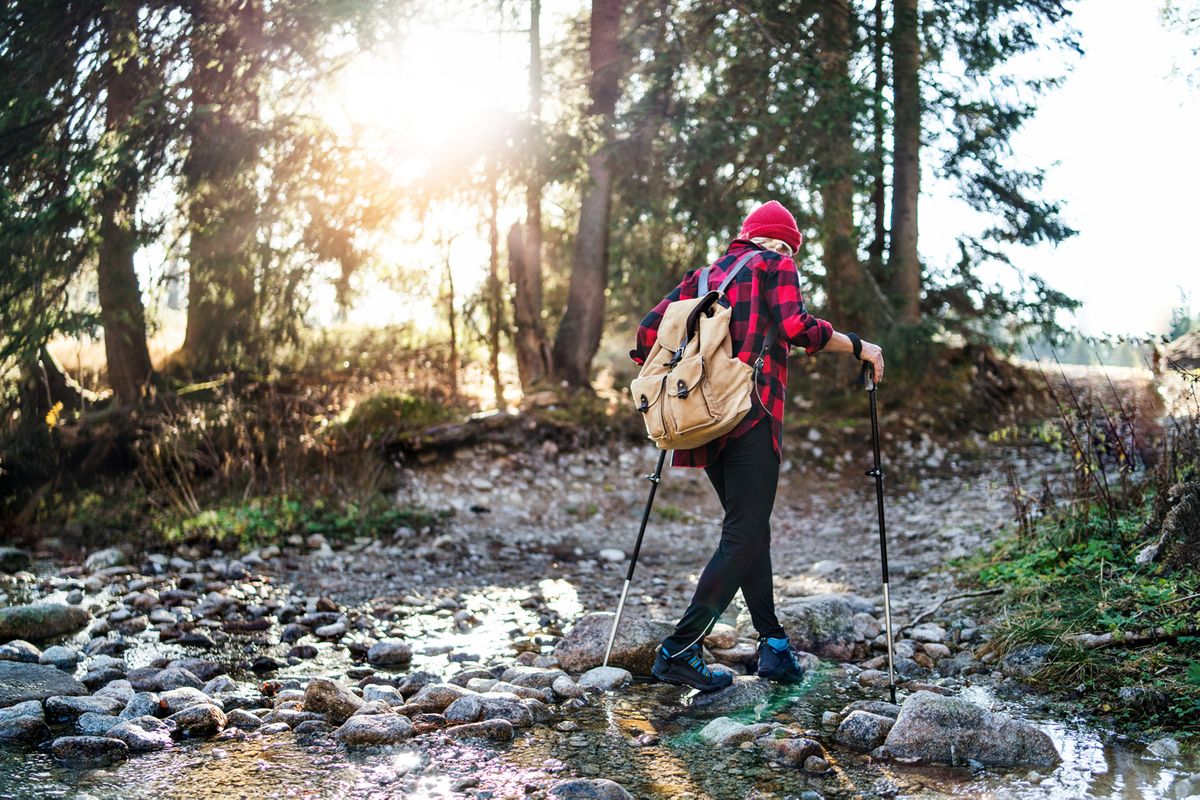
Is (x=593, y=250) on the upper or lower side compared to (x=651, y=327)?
upper

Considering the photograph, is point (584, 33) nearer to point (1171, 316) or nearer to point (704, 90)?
point (704, 90)

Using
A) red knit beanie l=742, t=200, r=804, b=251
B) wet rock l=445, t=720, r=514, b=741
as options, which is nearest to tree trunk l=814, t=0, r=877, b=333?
red knit beanie l=742, t=200, r=804, b=251

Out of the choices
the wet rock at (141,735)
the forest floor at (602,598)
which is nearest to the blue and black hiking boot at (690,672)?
the forest floor at (602,598)

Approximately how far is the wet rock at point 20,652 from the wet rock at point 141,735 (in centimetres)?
161

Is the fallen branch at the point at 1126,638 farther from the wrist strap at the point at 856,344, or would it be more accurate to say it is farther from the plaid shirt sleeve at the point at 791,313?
the plaid shirt sleeve at the point at 791,313

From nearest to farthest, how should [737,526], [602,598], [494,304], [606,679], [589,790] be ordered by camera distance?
[589,790] → [737,526] → [606,679] → [602,598] → [494,304]

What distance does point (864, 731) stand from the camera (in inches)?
142

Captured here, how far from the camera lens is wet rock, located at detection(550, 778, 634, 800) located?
303cm

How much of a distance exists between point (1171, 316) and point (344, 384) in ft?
27.0

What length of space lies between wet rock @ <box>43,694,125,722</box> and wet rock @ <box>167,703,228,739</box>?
32 cm

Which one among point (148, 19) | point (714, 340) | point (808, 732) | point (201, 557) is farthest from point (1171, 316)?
point (148, 19)

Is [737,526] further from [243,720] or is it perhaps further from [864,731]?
[243,720]

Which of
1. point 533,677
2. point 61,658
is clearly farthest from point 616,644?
point 61,658

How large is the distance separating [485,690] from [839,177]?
23.5 ft
